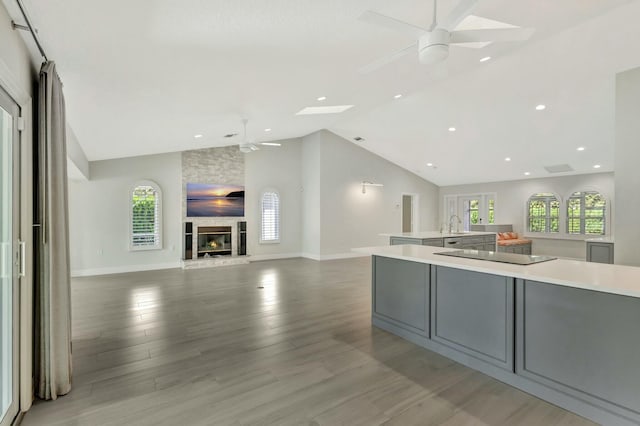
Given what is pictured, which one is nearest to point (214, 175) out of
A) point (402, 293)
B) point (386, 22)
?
point (402, 293)

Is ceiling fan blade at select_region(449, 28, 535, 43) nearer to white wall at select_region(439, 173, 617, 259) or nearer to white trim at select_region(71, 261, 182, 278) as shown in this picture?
white trim at select_region(71, 261, 182, 278)

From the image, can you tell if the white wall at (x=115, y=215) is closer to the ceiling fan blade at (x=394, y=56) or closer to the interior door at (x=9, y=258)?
the interior door at (x=9, y=258)

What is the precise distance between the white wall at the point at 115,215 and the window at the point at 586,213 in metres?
11.2

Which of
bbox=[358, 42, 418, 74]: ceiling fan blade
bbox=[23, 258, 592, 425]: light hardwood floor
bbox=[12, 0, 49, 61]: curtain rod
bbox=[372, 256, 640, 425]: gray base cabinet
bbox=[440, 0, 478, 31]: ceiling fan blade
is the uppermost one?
bbox=[440, 0, 478, 31]: ceiling fan blade

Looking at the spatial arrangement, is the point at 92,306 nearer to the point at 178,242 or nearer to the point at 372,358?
the point at 178,242

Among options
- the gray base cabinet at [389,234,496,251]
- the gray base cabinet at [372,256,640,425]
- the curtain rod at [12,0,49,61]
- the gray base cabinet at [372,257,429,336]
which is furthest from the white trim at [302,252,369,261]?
the curtain rod at [12,0,49,61]

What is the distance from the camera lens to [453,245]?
5.88 meters

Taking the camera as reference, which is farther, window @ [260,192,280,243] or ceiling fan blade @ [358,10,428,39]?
window @ [260,192,280,243]

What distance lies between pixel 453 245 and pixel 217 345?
4394mm

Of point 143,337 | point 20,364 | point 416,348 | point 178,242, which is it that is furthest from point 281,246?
point 20,364

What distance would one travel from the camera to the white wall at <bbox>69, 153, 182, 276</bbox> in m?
7.08

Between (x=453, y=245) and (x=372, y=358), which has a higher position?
(x=453, y=245)

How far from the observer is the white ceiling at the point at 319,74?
2.41m

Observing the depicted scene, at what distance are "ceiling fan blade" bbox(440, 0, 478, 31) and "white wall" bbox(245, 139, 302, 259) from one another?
7515 mm
